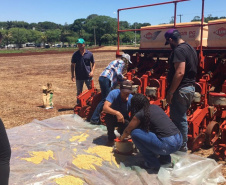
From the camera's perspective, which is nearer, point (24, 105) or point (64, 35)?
point (24, 105)

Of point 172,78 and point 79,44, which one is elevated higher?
point 79,44

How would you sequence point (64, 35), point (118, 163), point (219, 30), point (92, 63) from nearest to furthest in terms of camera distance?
1. point (118, 163)
2. point (219, 30)
3. point (92, 63)
4. point (64, 35)

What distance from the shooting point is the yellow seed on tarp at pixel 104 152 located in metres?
3.87

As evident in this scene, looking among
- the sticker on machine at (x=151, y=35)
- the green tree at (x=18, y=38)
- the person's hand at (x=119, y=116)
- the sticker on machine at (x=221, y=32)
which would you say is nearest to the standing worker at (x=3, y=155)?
the person's hand at (x=119, y=116)

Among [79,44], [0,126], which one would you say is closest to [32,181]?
[0,126]

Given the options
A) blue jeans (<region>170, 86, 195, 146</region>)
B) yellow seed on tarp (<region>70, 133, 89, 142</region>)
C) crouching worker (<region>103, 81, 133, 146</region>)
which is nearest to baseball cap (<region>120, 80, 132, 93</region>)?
crouching worker (<region>103, 81, 133, 146</region>)

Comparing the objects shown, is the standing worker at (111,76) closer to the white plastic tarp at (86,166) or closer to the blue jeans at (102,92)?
the blue jeans at (102,92)

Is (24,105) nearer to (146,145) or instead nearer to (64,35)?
(146,145)

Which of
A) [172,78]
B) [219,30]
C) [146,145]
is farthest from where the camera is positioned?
[219,30]

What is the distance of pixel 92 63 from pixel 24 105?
285 cm

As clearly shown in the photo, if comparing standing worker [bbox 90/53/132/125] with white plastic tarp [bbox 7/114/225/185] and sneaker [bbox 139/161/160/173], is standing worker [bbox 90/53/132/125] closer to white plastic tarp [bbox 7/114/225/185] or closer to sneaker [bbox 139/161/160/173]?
white plastic tarp [bbox 7/114/225/185]

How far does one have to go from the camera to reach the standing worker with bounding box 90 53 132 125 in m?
5.35

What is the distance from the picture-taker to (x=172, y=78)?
13.3 ft

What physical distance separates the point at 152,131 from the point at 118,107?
38.7 inches
